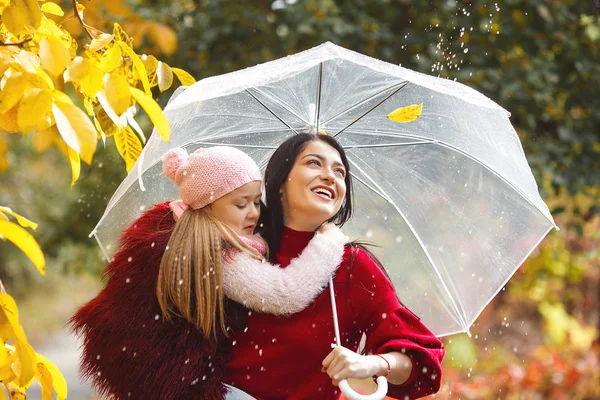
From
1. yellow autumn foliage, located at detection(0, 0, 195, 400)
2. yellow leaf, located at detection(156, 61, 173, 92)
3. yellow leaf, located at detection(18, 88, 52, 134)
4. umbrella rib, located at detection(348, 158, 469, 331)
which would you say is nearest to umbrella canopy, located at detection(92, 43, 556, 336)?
umbrella rib, located at detection(348, 158, 469, 331)

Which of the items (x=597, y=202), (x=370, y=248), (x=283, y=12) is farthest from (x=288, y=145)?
(x=597, y=202)

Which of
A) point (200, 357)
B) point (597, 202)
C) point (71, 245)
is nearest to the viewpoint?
point (200, 357)

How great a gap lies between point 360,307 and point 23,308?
17.6 metres

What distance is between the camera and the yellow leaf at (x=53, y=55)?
1.71 m

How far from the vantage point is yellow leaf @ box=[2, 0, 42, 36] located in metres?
1.84

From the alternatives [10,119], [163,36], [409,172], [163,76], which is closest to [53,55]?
[10,119]

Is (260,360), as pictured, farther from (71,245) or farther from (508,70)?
(71,245)

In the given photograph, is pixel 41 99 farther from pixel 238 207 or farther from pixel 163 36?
pixel 163 36

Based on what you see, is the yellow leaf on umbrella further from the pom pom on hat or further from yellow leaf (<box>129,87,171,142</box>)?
the pom pom on hat

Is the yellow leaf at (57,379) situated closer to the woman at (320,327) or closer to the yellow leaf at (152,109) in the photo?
the woman at (320,327)

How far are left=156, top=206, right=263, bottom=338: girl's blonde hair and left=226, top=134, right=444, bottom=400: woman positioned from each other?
5.2 inches

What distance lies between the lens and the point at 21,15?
6.06ft

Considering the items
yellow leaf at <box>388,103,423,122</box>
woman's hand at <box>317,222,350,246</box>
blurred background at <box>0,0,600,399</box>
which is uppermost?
yellow leaf at <box>388,103,423,122</box>

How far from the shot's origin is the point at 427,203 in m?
2.94
